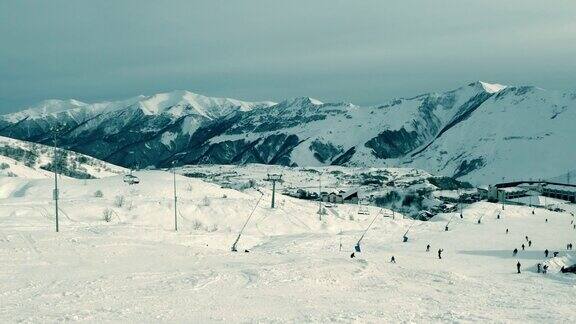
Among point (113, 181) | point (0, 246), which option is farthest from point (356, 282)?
point (113, 181)

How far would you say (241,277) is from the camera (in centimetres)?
2988

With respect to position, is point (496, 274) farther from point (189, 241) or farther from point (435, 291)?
point (189, 241)

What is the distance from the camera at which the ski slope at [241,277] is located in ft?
74.7

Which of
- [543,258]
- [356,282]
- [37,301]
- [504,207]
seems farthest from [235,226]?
[504,207]

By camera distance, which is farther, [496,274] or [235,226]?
[235,226]

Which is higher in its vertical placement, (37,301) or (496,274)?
(37,301)

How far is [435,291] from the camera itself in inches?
1164

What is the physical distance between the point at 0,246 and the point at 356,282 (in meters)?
23.3

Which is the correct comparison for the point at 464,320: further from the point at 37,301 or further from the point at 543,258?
the point at 543,258

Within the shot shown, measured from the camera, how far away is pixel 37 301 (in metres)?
Answer: 23.3

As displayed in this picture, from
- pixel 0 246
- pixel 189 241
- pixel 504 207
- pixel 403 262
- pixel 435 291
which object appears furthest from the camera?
pixel 504 207

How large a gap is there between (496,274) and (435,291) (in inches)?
608

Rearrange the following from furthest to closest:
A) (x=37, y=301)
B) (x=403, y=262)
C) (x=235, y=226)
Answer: (x=235, y=226) → (x=403, y=262) → (x=37, y=301)

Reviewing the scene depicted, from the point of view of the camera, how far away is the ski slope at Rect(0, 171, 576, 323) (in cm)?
2278
